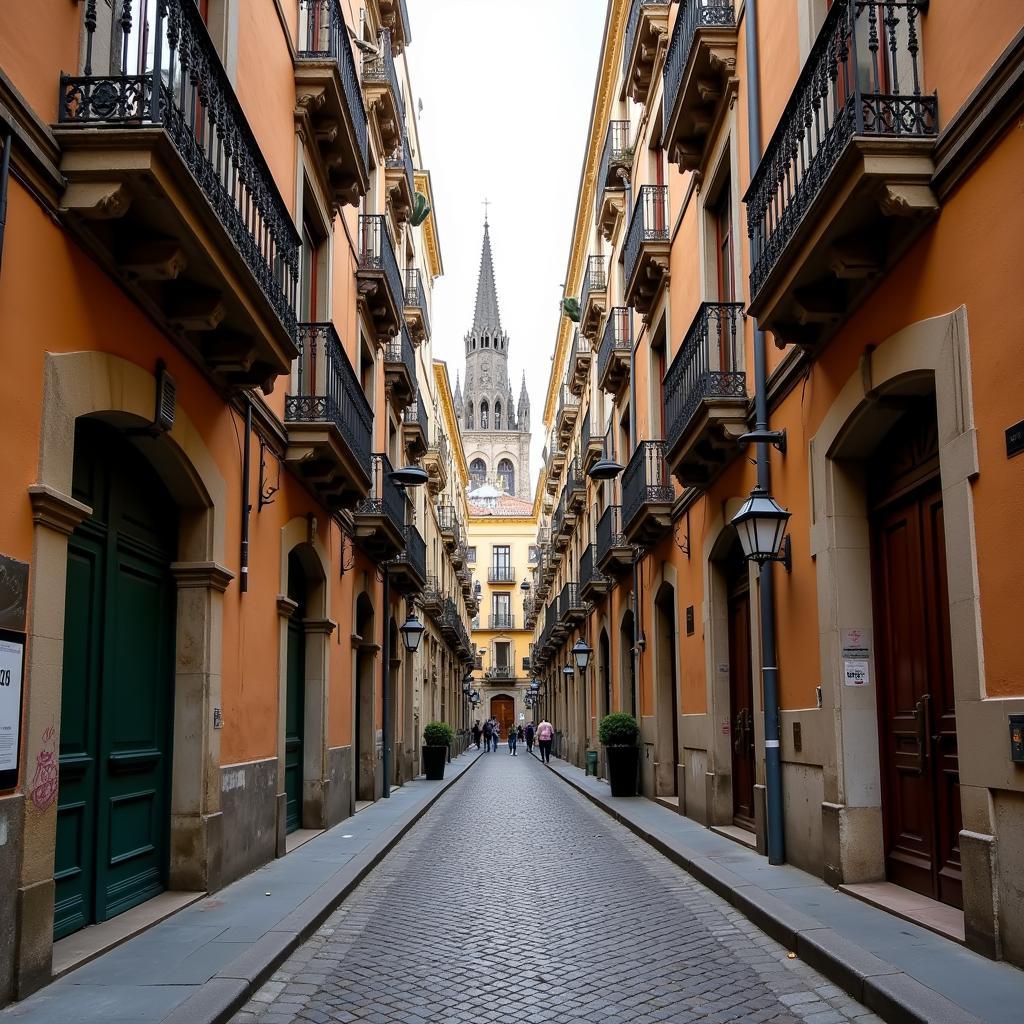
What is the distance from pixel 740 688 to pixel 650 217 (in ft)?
26.5

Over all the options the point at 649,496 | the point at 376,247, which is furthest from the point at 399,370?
the point at 649,496

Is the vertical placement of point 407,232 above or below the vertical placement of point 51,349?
above

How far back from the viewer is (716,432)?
12453 millimetres

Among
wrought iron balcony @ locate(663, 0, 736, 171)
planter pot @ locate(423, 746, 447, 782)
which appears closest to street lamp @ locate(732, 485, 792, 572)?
wrought iron balcony @ locate(663, 0, 736, 171)

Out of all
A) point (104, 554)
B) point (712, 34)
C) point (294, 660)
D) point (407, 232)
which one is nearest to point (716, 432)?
point (712, 34)

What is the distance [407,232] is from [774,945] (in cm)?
2013

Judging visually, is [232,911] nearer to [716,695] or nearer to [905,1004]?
[905,1004]

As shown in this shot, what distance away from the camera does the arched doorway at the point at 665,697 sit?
1816cm

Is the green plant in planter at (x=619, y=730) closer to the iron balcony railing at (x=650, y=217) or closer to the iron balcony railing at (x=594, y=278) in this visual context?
the iron balcony railing at (x=650, y=217)

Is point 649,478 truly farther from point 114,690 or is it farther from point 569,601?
point 569,601

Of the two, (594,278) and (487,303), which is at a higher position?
(487,303)

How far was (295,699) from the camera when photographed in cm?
1412

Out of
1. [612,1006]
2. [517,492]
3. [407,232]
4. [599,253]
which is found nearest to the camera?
[612,1006]

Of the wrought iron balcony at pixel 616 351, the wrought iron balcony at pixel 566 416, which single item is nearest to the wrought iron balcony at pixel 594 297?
the wrought iron balcony at pixel 616 351
